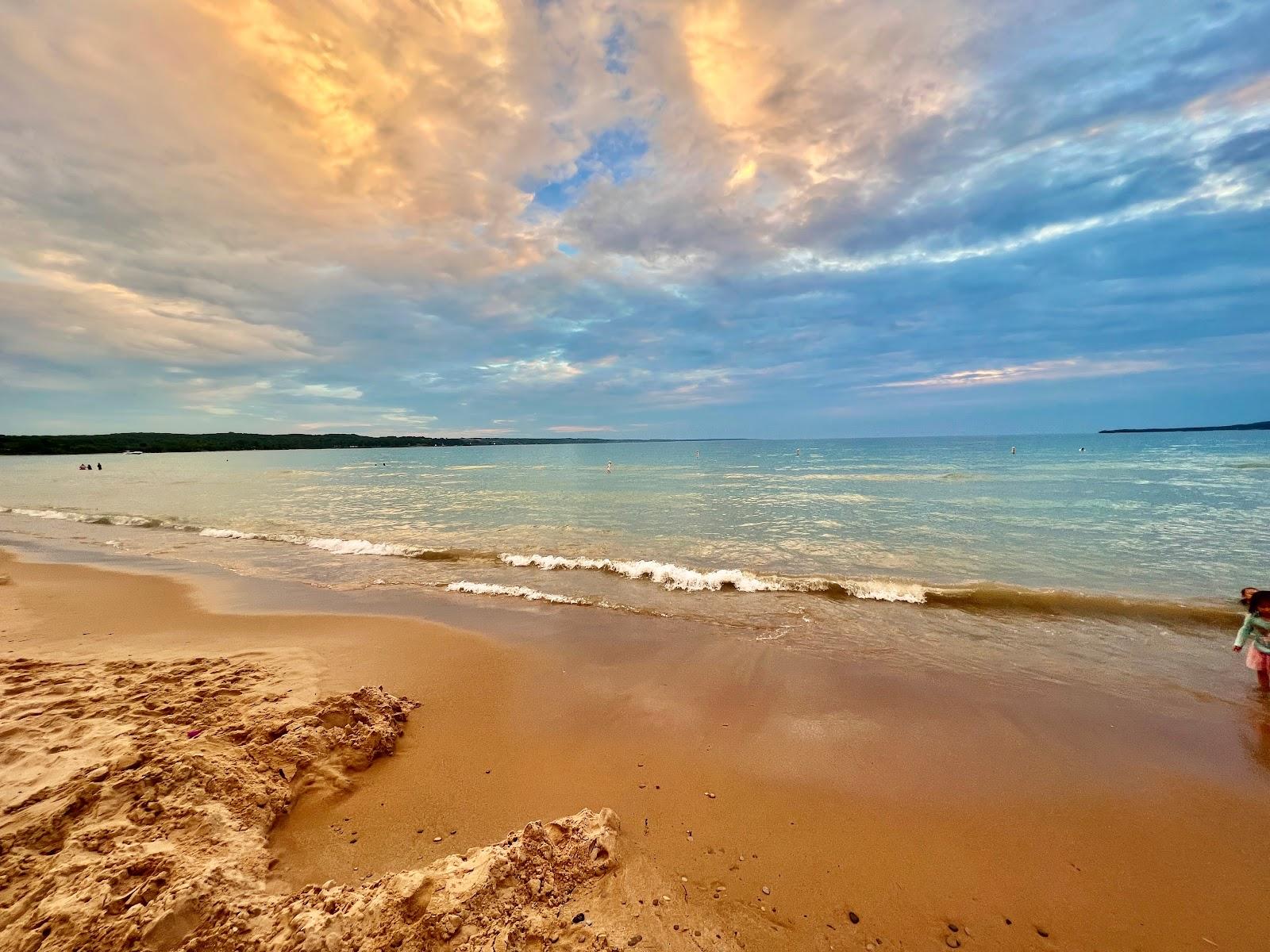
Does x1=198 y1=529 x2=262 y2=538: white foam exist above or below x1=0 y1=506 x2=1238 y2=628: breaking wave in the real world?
above

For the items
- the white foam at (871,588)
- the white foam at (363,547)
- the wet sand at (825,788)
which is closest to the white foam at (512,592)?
the wet sand at (825,788)

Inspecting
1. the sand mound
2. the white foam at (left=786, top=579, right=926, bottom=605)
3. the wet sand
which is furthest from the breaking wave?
the sand mound

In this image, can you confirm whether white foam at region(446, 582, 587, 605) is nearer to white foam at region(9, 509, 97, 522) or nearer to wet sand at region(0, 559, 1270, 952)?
wet sand at region(0, 559, 1270, 952)

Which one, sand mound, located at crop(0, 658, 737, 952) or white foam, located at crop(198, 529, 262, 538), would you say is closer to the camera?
sand mound, located at crop(0, 658, 737, 952)

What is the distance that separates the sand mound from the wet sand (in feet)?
1.21

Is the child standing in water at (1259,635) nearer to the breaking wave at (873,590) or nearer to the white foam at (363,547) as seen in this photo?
the breaking wave at (873,590)

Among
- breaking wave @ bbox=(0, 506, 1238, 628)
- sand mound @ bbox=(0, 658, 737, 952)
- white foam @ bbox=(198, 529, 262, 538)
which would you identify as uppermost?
sand mound @ bbox=(0, 658, 737, 952)

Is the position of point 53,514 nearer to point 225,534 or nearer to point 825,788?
point 225,534

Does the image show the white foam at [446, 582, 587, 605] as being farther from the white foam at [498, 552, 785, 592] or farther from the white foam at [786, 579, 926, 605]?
the white foam at [786, 579, 926, 605]

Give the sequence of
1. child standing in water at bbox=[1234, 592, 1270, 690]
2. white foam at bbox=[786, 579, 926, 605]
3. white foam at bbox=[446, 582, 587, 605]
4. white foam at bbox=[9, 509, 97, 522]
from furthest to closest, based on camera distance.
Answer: white foam at bbox=[9, 509, 97, 522] < white foam at bbox=[786, 579, 926, 605] < white foam at bbox=[446, 582, 587, 605] < child standing in water at bbox=[1234, 592, 1270, 690]

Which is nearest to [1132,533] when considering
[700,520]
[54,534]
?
[700,520]

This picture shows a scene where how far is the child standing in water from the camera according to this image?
620 cm

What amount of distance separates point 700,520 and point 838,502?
9.23 m

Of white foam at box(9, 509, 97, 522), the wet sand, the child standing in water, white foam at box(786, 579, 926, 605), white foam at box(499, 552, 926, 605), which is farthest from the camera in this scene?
white foam at box(9, 509, 97, 522)
